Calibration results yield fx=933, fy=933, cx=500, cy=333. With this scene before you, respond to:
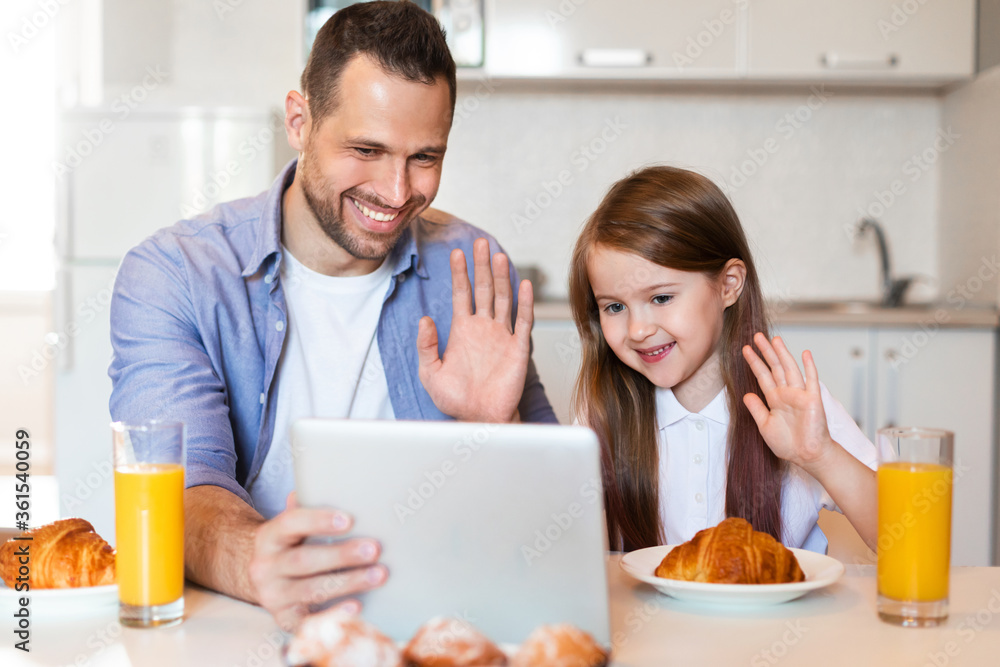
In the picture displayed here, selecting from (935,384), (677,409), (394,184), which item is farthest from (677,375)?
(935,384)

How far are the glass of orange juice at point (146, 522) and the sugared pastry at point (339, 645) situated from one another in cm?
21

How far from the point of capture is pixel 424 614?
2.40 feet

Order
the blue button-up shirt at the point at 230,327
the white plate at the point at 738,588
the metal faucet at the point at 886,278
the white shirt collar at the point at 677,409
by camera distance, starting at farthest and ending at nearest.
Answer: the metal faucet at the point at 886,278, the white shirt collar at the point at 677,409, the blue button-up shirt at the point at 230,327, the white plate at the point at 738,588

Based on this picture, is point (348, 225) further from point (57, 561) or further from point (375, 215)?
point (57, 561)

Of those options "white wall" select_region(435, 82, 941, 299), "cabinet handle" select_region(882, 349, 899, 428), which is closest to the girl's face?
"cabinet handle" select_region(882, 349, 899, 428)

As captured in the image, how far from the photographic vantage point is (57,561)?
2.79 feet

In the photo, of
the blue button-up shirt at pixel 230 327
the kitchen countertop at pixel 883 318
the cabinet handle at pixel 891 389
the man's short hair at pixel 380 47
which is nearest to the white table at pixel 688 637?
the blue button-up shirt at pixel 230 327

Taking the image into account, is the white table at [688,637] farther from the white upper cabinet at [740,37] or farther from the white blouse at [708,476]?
the white upper cabinet at [740,37]

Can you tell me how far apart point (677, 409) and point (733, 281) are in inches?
8.7

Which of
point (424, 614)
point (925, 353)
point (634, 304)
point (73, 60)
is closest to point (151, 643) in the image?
point (424, 614)

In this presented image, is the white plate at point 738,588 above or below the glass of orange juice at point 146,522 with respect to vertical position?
below

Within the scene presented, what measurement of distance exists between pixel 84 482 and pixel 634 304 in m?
2.04

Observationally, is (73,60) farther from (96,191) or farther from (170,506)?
(170,506)

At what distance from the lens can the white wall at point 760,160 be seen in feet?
10.4
